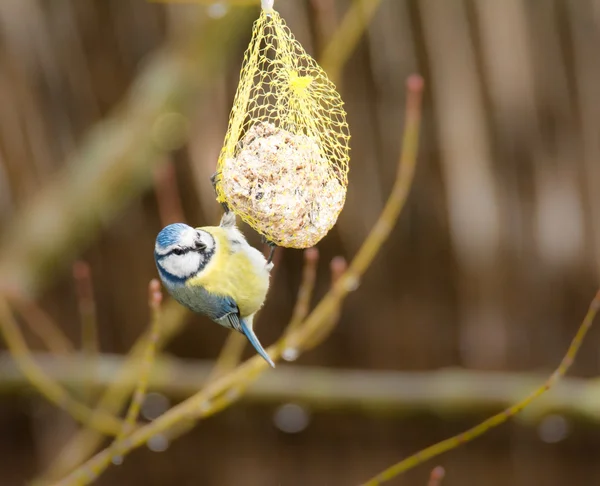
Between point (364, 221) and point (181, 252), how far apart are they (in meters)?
1.14

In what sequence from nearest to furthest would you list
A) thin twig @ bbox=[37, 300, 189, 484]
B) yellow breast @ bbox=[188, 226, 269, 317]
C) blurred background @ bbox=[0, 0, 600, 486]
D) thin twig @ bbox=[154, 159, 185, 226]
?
yellow breast @ bbox=[188, 226, 269, 317] → thin twig @ bbox=[37, 300, 189, 484] → thin twig @ bbox=[154, 159, 185, 226] → blurred background @ bbox=[0, 0, 600, 486]

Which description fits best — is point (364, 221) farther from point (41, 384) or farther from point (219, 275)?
point (41, 384)

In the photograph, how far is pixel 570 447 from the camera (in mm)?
2561

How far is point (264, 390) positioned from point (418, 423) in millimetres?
492

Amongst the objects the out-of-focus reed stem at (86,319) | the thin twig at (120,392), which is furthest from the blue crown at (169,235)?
the thin twig at (120,392)

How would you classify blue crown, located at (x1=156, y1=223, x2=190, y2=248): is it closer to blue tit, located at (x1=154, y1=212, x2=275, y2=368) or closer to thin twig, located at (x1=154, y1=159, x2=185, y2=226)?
blue tit, located at (x1=154, y1=212, x2=275, y2=368)

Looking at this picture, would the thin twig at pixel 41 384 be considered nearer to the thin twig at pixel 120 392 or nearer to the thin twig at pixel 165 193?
the thin twig at pixel 120 392

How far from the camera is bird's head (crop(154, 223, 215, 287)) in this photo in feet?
3.86

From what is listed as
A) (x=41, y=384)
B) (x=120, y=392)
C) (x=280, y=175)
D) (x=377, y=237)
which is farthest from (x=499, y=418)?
(x=120, y=392)

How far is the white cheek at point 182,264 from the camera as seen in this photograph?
4.10ft

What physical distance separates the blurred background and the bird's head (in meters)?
0.64

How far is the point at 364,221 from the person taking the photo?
7.60 ft

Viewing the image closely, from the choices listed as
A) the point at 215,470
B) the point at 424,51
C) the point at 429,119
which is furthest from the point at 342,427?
the point at 424,51

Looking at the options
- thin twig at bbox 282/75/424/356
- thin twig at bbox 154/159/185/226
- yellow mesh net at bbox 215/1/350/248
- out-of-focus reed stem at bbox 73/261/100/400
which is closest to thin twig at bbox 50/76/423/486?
thin twig at bbox 282/75/424/356
